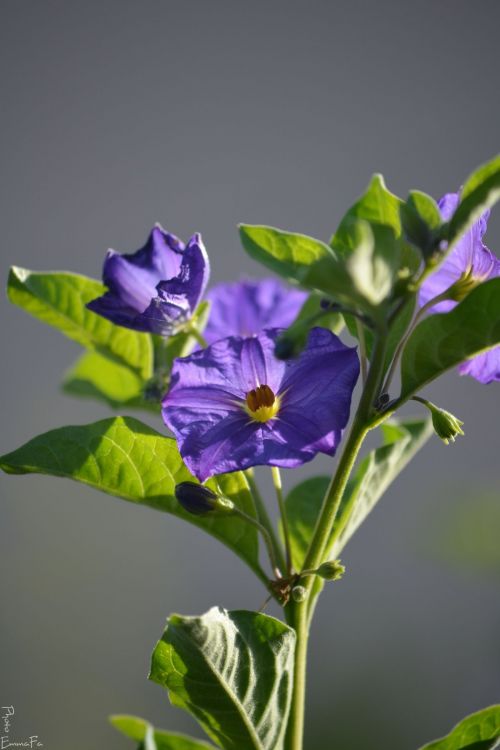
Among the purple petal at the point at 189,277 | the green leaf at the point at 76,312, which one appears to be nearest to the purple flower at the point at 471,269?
the purple petal at the point at 189,277

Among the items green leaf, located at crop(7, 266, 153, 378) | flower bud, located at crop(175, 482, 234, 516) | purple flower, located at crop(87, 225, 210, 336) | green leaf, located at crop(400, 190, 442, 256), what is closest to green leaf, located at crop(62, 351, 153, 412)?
green leaf, located at crop(7, 266, 153, 378)

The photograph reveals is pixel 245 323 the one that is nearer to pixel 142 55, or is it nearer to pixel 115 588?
pixel 115 588

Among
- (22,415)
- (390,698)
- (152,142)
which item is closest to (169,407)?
(390,698)

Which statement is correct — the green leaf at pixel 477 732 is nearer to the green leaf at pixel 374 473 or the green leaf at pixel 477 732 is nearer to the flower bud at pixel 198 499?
the green leaf at pixel 374 473

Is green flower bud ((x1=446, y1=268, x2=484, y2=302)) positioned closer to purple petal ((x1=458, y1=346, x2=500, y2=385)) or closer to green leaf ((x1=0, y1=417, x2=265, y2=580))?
purple petal ((x1=458, y1=346, x2=500, y2=385))

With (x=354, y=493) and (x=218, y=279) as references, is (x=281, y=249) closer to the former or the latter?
(x=354, y=493)

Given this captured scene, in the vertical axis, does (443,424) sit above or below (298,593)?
above

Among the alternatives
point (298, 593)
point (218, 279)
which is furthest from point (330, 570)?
point (218, 279)
